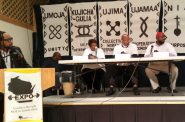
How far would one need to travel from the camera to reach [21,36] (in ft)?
23.1

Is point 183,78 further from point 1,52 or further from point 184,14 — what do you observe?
point 1,52

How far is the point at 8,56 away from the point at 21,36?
3.50m

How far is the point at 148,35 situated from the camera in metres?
6.84

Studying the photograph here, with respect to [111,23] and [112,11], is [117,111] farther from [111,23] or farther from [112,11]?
[112,11]

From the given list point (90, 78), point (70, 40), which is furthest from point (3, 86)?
point (70, 40)

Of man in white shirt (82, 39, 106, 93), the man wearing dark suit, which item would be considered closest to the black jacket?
the man wearing dark suit

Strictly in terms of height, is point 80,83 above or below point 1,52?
below

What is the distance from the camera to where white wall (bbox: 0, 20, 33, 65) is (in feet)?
20.8

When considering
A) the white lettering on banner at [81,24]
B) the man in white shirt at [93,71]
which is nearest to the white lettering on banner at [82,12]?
the white lettering on banner at [81,24]

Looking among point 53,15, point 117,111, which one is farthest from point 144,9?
point 117,111

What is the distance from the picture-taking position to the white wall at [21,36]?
633 cm

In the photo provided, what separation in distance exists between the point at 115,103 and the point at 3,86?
4.58 feet

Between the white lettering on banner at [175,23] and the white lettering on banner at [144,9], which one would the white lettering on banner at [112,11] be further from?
the white lettering on banner at [175,23]

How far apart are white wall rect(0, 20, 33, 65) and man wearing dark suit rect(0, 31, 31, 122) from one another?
252 centimetres
